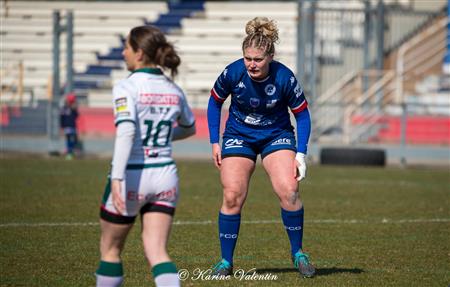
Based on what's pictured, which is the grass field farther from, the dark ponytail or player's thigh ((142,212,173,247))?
the dark ponytail

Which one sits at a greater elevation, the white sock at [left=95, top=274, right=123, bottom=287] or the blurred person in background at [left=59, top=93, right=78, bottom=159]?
the white sock at [left=95, top=274, right=123, bottom=287]

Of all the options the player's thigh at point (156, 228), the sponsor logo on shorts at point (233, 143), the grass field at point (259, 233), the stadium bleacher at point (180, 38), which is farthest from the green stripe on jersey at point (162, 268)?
the stadium bleacher at point (180, 38)

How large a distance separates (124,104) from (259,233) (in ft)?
16.3

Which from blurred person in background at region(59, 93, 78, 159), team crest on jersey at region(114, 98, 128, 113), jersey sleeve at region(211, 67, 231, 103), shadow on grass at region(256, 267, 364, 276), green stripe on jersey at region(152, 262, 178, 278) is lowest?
blurred person in background at region(59, 93, 78, 159)

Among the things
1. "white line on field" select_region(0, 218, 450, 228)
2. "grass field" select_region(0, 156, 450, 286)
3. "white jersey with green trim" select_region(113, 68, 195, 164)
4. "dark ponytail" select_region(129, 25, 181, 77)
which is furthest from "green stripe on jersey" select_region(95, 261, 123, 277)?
"white line on field" select_region(0, 218, 450, 228)

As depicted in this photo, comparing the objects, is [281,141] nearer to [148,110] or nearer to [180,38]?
[148,110]

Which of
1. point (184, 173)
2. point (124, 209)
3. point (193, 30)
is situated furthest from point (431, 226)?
point (193, 30)

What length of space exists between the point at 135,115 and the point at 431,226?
6310 millimetres

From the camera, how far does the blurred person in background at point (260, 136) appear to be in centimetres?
758

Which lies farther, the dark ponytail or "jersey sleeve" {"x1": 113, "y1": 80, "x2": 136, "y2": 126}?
the dark ponytail

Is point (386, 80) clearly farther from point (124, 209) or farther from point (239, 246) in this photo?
point (124, 209)

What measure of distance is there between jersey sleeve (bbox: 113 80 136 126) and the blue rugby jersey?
2.29 metres

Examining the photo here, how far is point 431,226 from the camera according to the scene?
1095 cm

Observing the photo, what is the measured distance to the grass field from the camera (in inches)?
299
